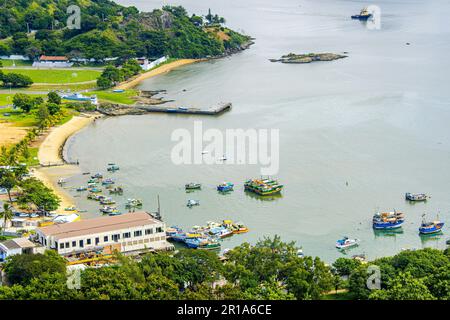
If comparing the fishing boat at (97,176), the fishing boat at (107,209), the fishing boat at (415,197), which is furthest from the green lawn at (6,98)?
the fishing boat at (415,197)

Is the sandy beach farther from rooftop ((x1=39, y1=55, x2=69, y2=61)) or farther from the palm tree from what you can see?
the palm tree

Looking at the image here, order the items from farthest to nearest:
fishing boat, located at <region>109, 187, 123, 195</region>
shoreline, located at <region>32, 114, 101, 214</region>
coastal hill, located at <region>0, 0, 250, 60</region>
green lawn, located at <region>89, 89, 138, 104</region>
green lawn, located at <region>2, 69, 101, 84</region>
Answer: coastal hill, located at <region>0, 0, 250, 60</region>, green lawn, located at <region>2, 69, 101, 84</region>, green lawn, located at <region>89, 89, 138, 104</region>, fishing boat, located at <region>109, 187, 123, 195</region>, shoreline, located at <region>32, 114, 101, 214</region>

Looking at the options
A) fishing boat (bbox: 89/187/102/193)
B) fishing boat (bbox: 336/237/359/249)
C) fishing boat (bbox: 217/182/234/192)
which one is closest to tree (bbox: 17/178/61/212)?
fishing boat (bbox: 89/187/102/193)

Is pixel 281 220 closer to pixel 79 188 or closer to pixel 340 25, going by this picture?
pixel 79 188

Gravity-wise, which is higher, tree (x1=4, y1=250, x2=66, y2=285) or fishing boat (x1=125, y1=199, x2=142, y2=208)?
tree (x1=4, y1=250, x2=66, y2=285)

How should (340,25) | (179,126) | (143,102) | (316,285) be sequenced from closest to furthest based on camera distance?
1. (316,285)
2. (179,126)
3. (143,102)
4. (340,25)
